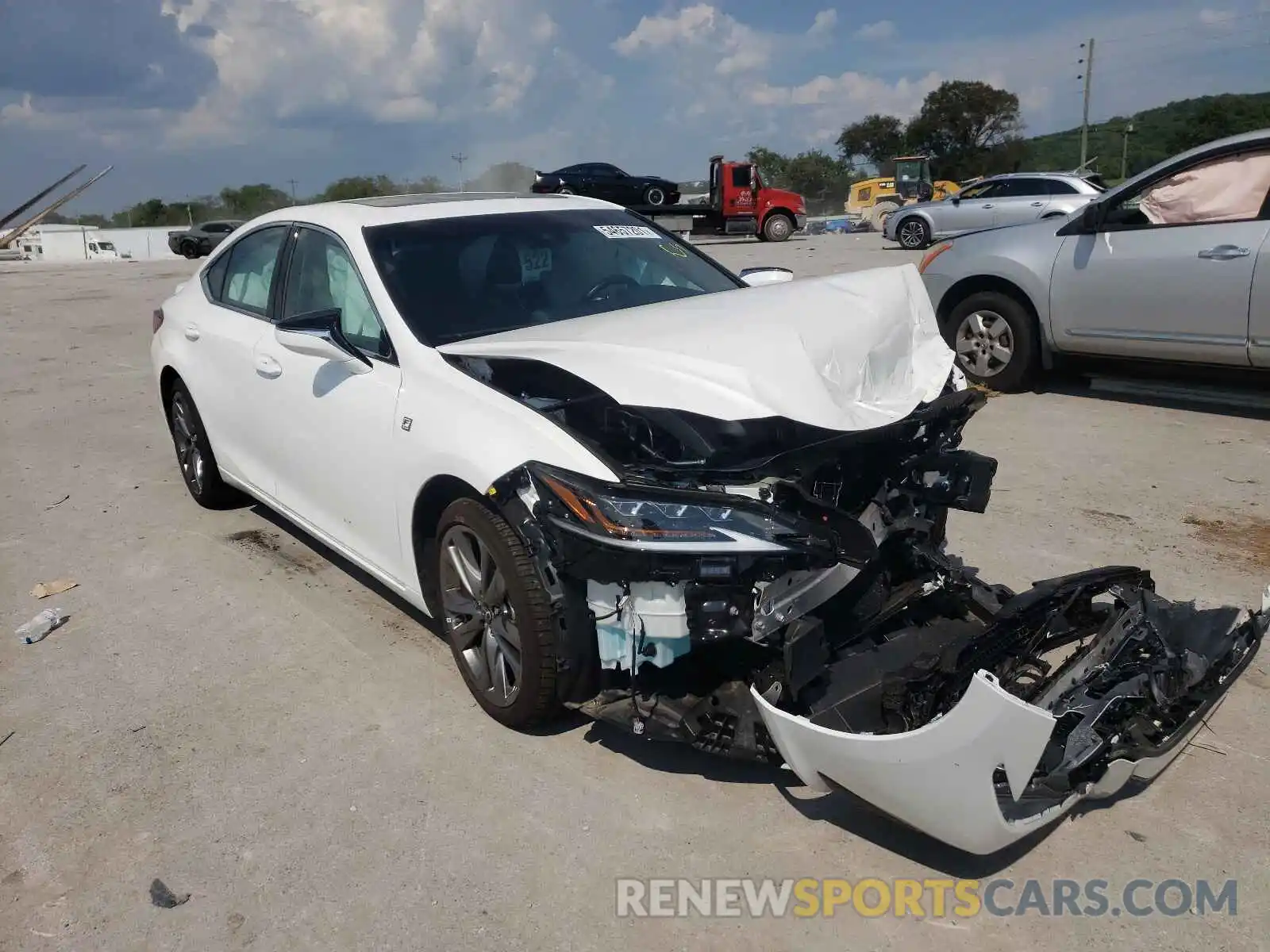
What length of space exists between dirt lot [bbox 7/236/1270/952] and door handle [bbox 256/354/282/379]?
979 mm

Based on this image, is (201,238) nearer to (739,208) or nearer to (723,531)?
(739,208)

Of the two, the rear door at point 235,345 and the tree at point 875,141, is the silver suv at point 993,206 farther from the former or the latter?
the tree at point 875,141

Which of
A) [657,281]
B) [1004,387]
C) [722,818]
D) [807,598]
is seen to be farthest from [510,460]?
[1004,387]

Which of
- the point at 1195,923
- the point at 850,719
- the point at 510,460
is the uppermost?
the point at 510,460

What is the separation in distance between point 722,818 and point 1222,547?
9.98ft

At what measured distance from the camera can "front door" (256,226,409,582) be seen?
350 cm

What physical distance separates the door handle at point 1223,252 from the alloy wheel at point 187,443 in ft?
20.2

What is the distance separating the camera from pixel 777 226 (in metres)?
28.0

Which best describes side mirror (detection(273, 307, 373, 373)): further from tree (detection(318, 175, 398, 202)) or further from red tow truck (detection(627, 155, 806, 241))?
tree (detection(318, 175, 398, 202))

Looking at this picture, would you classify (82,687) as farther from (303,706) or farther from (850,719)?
(850,719)

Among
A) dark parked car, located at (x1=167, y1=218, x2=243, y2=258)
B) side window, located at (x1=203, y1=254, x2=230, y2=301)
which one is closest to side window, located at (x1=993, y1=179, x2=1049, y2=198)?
side window, located at (x1=203, y1=254, x2=230, y2=301)

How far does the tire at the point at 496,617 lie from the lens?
9.34ft

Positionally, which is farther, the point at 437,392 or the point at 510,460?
the point at 437,392

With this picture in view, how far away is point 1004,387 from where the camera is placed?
24.3 feet
